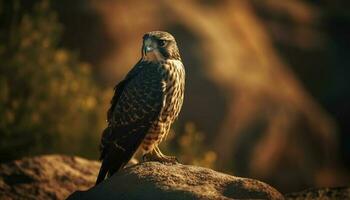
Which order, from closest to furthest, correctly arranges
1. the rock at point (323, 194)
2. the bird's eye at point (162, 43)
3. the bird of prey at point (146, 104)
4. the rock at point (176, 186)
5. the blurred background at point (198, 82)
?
the rock at point (176, 186) → the rock at point (323, 194) → the bird of prey at point (146, 104) → the bird's eye at point (162, 43) → the blurred background at point (198, 82)

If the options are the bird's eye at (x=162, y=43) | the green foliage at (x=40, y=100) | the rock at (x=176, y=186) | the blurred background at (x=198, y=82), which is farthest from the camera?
the blurred background at (x=198, y=82)

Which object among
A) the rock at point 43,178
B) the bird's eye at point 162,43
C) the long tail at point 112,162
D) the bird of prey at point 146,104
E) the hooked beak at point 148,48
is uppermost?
the bird's eye at point 162,43

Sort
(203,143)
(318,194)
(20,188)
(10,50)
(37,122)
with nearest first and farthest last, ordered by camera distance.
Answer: (318,194) < (20,188) < (37,122) < (10,50) < (203,143)

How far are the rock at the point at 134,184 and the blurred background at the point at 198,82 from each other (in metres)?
1.84

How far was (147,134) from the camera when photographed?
6.50 metres

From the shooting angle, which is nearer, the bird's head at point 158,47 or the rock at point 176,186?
the rock at point 176,186

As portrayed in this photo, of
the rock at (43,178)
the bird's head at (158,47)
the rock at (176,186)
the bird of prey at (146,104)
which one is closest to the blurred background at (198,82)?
the rock at (43,178)

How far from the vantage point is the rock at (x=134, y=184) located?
5.34 m

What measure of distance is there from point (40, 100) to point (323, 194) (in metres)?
4.36

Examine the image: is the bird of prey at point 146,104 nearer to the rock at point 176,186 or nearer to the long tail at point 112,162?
the long tail at point 112,162

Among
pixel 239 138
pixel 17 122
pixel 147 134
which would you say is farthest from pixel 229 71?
pixel 147 134

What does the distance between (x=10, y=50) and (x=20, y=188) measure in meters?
3.34

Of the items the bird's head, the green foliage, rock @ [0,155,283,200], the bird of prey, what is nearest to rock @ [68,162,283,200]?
rock @ [0,155,283,200]

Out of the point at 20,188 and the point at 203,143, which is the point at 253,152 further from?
the point at 20,188
